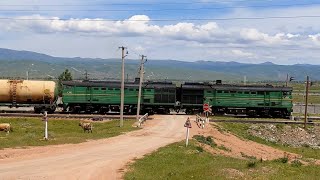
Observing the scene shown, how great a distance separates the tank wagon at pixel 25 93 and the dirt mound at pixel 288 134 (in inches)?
1139

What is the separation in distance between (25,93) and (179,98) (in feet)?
76.8

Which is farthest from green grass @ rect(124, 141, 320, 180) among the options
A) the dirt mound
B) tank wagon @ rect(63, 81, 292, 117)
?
tank wagon @ rect(63, 81, 292, 117)

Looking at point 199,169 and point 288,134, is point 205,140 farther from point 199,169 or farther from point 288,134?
point 288,134

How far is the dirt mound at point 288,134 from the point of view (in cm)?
6222

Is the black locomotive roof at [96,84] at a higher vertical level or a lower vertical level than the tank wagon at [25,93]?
higher

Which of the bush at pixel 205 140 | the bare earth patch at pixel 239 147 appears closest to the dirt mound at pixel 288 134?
the bare earth patch at pixel 239 147

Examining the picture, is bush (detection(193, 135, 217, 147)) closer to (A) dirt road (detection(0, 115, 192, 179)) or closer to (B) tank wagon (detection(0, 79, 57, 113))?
(A) dirt road (detection(0, 115, 192, 179))

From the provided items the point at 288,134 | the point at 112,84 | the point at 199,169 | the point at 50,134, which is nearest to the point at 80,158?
the point at 199,169

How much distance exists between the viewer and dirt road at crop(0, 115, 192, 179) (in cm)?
2319

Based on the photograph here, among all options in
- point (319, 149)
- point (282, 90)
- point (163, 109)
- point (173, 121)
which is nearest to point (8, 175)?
point (173, 121)

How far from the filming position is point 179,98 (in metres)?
73.1

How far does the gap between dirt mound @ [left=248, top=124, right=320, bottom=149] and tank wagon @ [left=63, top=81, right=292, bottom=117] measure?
819 cm

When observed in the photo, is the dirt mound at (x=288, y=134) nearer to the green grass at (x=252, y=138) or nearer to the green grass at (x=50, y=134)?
the green grass at (x=252, y=138)

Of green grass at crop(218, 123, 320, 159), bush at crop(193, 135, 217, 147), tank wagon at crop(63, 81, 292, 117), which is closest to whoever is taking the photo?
bush at crop(193, 135, 217, 147)
